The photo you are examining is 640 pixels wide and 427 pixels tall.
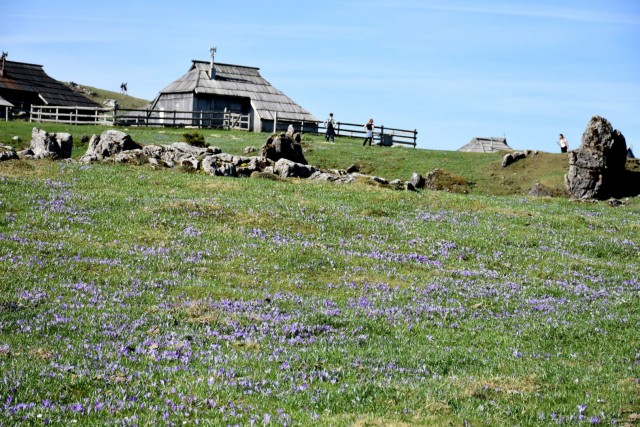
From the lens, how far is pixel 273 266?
19.5 meters

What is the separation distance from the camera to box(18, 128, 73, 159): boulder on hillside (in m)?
39.4

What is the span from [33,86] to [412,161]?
61.8 m

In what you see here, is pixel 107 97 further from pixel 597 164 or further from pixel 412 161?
pixel 597 164

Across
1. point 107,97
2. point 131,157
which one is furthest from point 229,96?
point 107,97

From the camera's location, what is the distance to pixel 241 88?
303 ft

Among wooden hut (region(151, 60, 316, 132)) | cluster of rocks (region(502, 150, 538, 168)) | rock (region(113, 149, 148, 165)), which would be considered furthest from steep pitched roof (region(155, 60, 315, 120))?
rock (region(113, 149, 148, 165))

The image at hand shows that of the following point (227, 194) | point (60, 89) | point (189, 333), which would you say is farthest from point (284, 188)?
point (60, 89)

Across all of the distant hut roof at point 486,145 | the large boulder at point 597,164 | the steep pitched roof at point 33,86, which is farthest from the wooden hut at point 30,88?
the large boulder at point 597,164

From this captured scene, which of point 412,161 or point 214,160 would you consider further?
point 412,161

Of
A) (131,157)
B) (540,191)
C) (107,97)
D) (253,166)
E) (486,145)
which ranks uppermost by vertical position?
(107,97)

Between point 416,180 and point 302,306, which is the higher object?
point 416,180

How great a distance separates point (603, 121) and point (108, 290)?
135 feet

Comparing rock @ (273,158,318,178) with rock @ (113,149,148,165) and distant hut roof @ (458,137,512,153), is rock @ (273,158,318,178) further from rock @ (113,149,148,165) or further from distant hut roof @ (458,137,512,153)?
distant hut roof @ (458,137,512,153)

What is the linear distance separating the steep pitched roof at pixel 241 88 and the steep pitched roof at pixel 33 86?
14.8 meters
